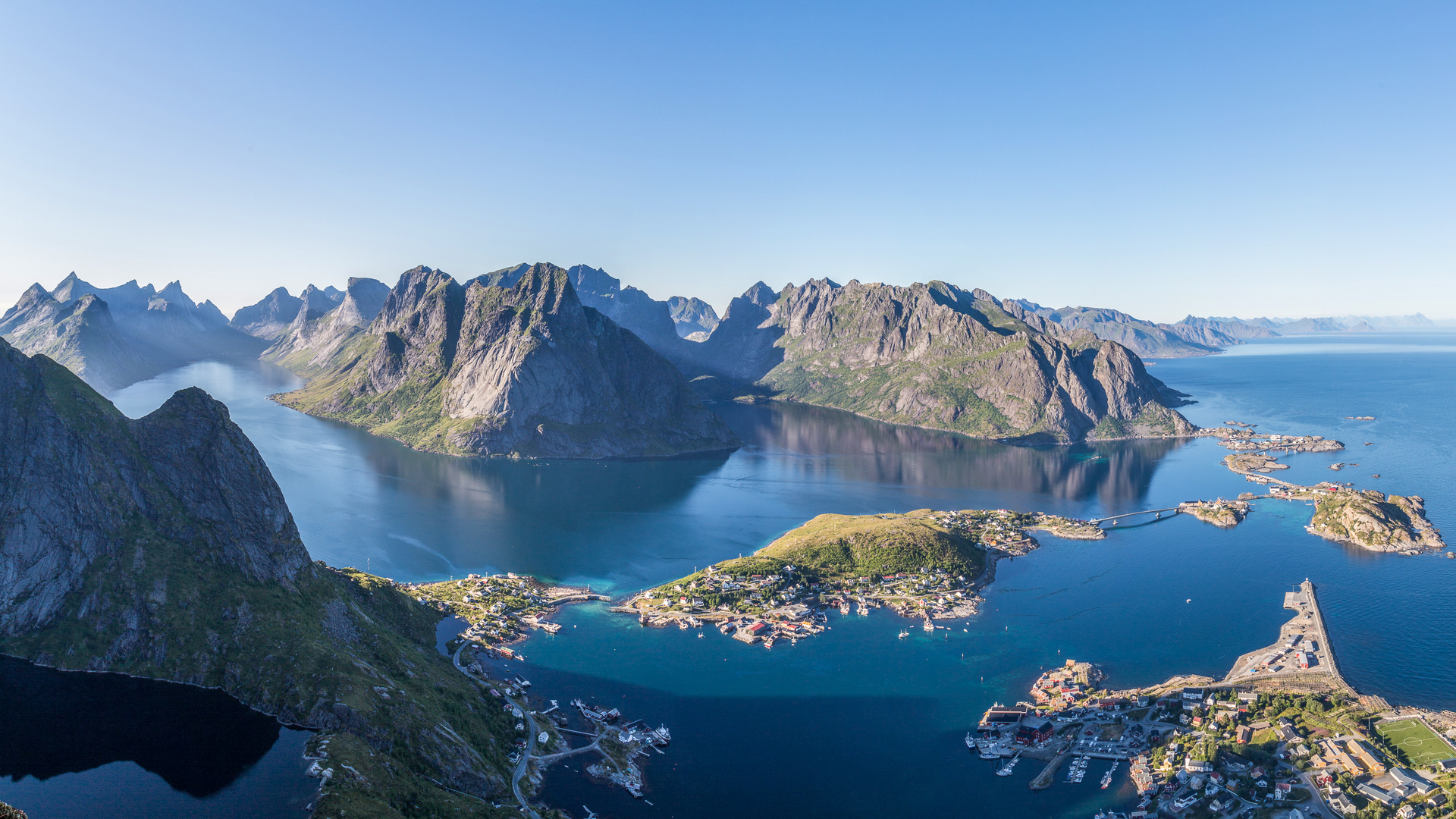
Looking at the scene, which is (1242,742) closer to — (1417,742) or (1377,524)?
(1417,742)

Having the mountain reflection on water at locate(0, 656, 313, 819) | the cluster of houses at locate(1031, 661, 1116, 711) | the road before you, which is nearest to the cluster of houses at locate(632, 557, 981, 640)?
the cluster of houses at locate(1031, 661, 1116, 711)

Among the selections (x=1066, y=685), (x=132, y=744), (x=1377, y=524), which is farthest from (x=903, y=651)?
(x=1377, y=524)

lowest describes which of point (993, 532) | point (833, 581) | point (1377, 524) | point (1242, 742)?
point (1242, 742)

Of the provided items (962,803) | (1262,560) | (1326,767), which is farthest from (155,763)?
(1262,560)

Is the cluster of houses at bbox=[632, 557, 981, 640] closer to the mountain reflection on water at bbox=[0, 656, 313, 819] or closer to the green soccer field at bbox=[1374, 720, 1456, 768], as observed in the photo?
the green soccer field at bbox=[1374, 720, 1456, 768]

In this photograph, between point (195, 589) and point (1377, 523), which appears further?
point (1377, 523)

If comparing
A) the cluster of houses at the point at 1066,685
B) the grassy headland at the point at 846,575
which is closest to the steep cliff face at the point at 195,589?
the grassy headland at the point at 846,575

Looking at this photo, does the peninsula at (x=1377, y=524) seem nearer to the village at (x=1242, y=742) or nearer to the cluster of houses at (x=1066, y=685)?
the village at (x=1242, y=742)

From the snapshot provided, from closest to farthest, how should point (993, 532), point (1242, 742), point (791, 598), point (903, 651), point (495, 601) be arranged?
point (1242, 742) < point (903, 651) < point (495, 601) < point (791, 598) < point (993, 532)
